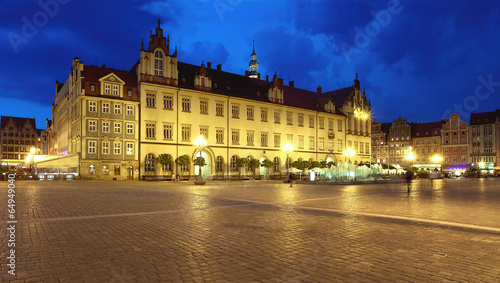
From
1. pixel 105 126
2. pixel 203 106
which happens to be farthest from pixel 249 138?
pixel 105 126

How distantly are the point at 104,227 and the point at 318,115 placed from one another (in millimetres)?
Result: 63638

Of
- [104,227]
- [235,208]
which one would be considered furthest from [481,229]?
[104,227]

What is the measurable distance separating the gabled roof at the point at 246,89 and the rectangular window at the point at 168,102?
2702 mm

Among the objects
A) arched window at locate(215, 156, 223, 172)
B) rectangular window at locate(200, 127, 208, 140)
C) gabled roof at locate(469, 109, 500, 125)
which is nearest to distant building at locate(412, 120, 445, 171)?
gabled roof at locate(469, 109, 500, 125)

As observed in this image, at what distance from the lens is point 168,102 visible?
51969mm

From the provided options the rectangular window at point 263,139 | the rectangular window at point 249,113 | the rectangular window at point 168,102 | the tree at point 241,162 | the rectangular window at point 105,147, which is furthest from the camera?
the rectangular window at point 263,139

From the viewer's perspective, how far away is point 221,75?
61906mm

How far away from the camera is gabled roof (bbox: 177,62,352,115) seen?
5631 centimetres

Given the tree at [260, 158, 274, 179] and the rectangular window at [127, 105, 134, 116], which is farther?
the tree at [260, 158, 274, 179]

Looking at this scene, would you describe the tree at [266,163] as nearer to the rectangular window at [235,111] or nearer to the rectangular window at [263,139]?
the rectangular window at [263,139]

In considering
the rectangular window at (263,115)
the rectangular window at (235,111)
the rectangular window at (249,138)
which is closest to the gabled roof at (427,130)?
the rectangular window at (263,115)

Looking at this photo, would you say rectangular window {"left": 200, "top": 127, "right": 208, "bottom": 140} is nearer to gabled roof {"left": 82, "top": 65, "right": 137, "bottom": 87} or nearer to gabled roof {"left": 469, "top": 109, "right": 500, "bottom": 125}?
gabled roof {"left": 82, "top": 65, "right": 137, "bottom": 87}

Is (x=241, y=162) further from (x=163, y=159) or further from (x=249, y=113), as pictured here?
(x=163, y=159)

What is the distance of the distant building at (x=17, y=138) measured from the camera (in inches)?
5020
